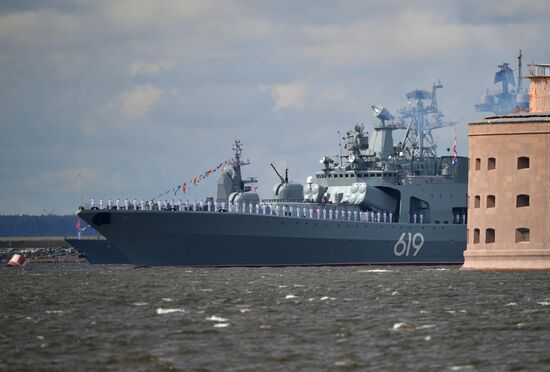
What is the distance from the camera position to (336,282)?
63844 mm

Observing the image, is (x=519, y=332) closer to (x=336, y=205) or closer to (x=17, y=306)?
(x=17, y=306)

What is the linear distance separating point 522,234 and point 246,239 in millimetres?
25357

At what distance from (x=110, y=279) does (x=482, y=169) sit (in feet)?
62.3

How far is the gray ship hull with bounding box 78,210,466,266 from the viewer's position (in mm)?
86000

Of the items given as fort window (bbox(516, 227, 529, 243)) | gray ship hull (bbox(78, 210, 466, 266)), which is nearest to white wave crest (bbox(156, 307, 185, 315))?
fort window (bbox(516, 227, 529, 243))

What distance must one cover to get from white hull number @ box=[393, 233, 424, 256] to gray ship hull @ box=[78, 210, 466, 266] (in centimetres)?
6

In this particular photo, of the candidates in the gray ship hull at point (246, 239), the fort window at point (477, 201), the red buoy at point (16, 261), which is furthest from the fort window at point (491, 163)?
the red buoy at point (16, 261)

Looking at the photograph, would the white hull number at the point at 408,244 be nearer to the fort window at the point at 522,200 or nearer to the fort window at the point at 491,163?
the fort window at the point at 491,163

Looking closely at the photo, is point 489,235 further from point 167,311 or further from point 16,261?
point 16,261

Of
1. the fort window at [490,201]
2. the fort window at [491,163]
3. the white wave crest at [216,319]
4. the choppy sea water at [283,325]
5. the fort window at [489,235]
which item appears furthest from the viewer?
the fort window at [489,235]

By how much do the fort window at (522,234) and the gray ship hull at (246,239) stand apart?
82.0 ft

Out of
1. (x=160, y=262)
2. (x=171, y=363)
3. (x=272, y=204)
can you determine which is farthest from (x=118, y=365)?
(x=272, y=204)

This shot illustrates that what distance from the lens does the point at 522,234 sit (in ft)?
218

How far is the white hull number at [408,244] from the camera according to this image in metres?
95.6
